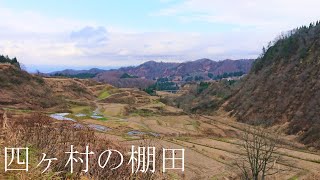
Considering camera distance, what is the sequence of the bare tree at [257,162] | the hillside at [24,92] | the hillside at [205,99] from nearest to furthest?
1. the bare tree at [257,162]
2. the hillside at [24,92]
3. the hillside at [205,99]

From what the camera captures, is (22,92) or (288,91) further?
(22,92)

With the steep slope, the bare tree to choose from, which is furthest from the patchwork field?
the steep slope

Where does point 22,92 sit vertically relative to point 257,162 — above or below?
above

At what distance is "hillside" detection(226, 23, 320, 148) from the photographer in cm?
7231

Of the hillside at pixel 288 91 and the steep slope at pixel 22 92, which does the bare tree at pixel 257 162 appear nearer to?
the hillside at pixel 288 91

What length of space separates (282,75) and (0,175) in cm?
9387

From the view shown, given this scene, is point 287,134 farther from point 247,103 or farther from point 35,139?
point 35,139

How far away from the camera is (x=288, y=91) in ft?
284

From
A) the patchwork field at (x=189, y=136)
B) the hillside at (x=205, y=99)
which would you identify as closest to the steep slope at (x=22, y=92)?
the patchwork field at (x=189, y=136)

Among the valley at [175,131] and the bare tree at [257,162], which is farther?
the valley at [175,131]

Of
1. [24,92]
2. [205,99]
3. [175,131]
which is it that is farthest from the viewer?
[205,99]

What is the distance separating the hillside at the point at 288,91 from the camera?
72312 millimetres

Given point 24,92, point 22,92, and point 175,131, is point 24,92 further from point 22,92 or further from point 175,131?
point 175,131

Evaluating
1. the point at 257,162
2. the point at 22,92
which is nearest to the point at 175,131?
the point at 257,162
